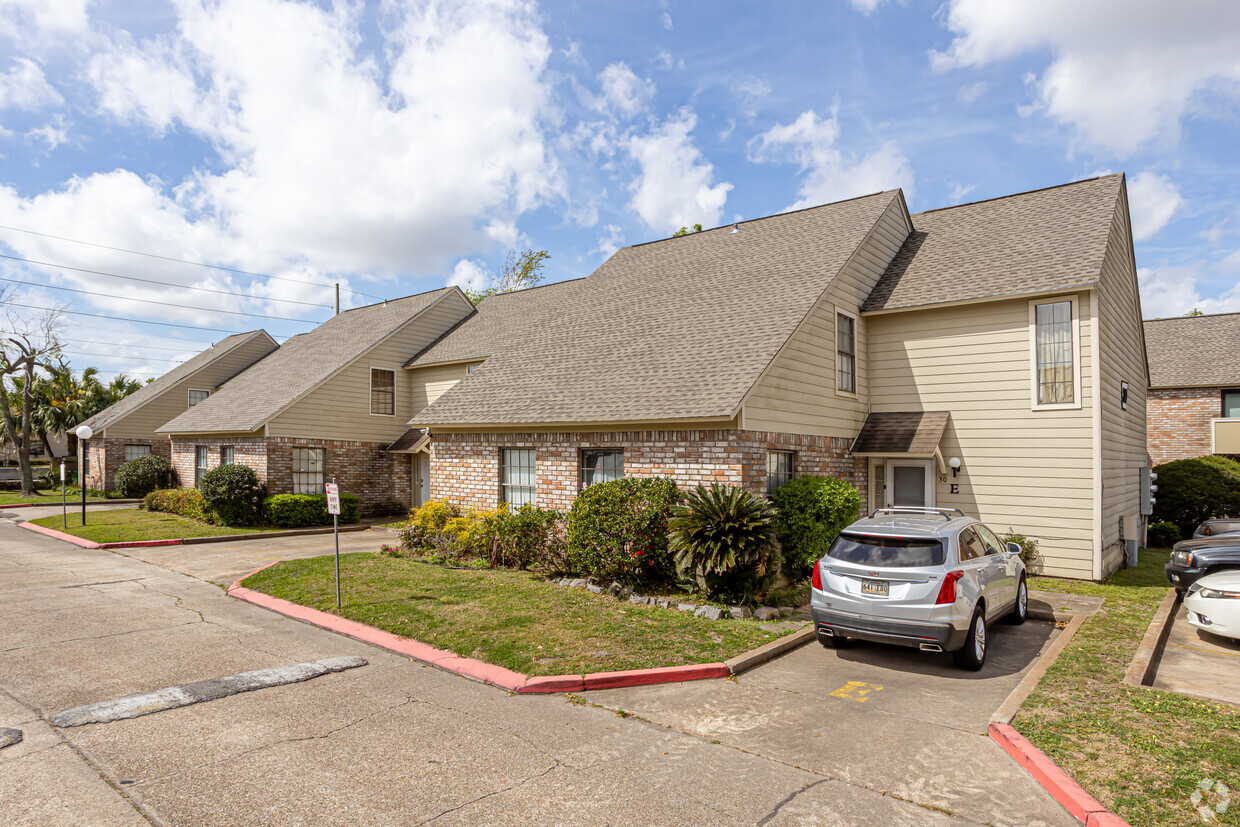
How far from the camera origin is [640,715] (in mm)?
6617

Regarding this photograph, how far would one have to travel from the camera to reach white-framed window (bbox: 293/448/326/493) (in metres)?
23.0

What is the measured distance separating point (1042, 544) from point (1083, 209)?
25.6 feet

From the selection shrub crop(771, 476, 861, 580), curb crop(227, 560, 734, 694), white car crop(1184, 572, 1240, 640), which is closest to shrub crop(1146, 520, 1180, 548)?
white car crop(1184, 572, 1240, 640)

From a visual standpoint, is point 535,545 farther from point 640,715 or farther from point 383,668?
point 640,715

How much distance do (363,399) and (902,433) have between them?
18173 millimetres

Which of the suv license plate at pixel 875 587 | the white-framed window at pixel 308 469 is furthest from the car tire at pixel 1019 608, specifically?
the white-framed window at pixel 308 469

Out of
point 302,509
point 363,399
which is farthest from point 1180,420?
point 302,509

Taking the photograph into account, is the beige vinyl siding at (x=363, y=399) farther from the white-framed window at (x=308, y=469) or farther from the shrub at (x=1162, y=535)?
the shrub at (x=1162, y=535)

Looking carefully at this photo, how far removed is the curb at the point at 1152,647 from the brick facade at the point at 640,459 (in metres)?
5.63

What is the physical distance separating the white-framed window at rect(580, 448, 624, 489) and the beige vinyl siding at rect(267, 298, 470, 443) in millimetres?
13002

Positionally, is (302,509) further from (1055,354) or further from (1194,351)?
(1194,351)

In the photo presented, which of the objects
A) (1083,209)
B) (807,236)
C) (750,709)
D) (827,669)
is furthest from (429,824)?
(1083,209)

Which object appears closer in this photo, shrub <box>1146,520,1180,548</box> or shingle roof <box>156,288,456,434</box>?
shrub <box>1146,520,1180,548</box>

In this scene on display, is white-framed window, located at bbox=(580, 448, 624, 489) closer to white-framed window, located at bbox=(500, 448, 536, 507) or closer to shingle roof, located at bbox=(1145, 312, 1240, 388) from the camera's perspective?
white-framed window, located at bbox=(500, 448, 536, 507)
